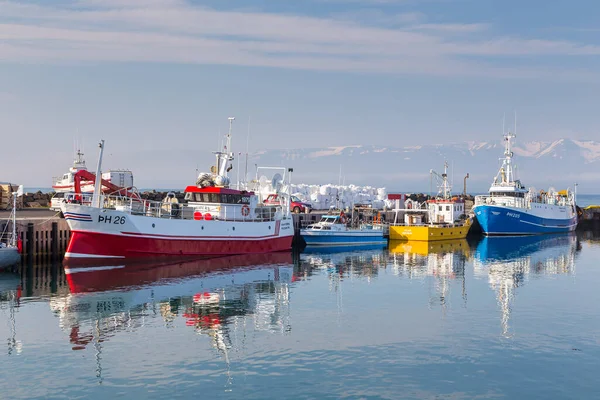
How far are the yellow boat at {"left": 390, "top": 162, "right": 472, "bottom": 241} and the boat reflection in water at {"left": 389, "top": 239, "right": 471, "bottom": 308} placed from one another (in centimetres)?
68

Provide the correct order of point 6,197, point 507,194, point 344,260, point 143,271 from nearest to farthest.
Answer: point 143,271, point 344,260, point 6,197, point 507,194

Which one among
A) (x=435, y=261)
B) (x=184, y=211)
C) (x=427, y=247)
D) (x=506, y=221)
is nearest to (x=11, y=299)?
(x=184, y=211)

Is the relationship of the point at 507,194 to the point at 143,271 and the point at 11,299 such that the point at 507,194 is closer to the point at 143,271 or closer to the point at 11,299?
the point at 143,271

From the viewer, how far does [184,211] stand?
1706 inches

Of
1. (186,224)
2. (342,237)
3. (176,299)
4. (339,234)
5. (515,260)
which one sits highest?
(186,224)

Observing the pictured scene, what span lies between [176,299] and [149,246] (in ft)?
39.5

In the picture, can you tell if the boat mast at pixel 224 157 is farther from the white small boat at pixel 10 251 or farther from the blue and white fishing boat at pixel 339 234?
the white small boat at pixel 10 251

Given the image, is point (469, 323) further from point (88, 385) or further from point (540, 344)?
point (88, 385)

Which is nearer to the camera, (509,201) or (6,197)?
(6,197)

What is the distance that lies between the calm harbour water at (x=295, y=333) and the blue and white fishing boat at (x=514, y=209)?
30099 millimetres

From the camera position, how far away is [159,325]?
23.6 metres

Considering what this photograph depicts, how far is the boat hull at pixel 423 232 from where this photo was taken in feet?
199

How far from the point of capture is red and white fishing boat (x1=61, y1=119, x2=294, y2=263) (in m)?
38.0

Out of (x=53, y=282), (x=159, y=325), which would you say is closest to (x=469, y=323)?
(x=159, y=325)
